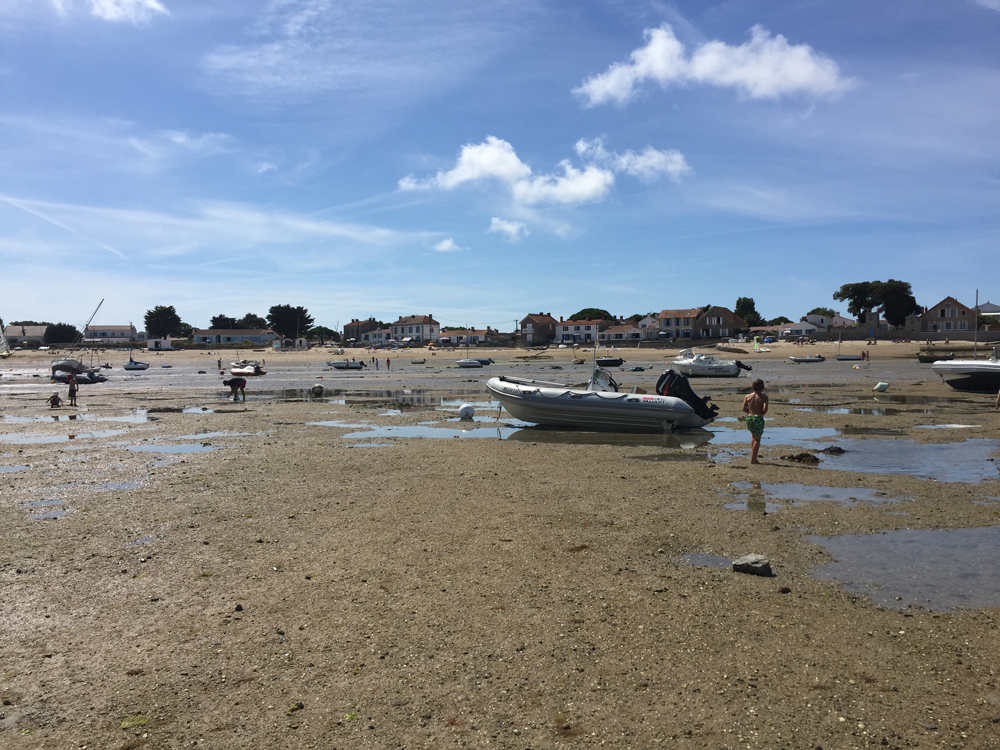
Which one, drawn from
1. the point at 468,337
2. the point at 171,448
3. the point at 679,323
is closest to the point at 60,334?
the point at 468,337

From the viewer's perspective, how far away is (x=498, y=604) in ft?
20.3

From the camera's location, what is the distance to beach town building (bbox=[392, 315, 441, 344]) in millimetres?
156250

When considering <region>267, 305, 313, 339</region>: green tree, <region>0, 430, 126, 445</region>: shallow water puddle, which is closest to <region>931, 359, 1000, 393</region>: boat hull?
<region>0, 430, 126, 445</region>: shallow water puddle

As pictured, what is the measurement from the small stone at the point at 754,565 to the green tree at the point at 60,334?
158 metres

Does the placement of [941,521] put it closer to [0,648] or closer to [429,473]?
[429,473]

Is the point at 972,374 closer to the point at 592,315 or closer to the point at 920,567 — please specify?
the point at 920,567

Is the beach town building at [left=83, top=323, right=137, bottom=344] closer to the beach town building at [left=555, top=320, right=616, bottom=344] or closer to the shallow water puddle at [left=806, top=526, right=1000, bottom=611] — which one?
the beach town building at [left=555, top=320, right=616, bottom=344]

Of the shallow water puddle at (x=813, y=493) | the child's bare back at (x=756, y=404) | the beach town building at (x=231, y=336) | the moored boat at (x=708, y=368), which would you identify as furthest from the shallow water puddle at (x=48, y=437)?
the beach town building at (x=231, y=336)

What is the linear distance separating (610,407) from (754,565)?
12.1 metres

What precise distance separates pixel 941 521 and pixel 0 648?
422 inches

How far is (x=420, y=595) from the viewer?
6.46 m

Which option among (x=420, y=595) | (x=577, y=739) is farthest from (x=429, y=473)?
(x=577, y=739)

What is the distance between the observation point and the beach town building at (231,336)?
5605 inches

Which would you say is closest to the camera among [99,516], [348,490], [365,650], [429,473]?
[365,650]
